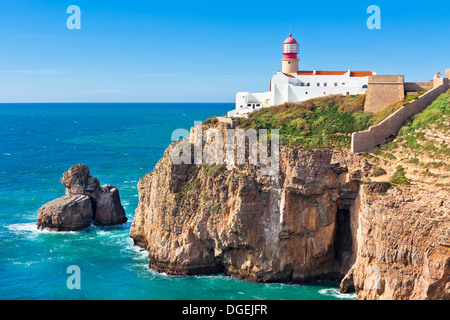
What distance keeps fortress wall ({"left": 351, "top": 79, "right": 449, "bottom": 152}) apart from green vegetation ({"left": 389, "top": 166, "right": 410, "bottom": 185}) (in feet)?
12.9

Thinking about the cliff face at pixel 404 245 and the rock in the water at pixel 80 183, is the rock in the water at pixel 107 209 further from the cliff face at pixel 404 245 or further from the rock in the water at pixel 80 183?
the cliff face at pixel 404 245

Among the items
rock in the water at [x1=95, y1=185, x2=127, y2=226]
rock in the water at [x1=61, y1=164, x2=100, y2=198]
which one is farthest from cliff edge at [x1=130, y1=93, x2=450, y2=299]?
rock in the water at [x1=61, y1=164, x2=100, y2=198]

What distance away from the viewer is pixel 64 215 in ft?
165

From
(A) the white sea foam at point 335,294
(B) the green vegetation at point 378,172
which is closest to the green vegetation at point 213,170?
(B) the green vegetation at point 378,172

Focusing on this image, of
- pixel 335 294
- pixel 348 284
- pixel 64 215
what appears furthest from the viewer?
pixel 64 215

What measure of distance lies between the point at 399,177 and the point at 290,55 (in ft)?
78.5

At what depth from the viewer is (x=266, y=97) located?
178ft

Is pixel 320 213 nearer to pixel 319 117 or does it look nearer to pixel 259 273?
pixel 259 273

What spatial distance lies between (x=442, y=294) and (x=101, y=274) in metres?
24.2

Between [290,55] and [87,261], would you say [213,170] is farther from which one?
[290,55]

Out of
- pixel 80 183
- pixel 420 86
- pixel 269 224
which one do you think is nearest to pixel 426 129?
pixel 420 86

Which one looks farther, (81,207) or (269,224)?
(81,207)

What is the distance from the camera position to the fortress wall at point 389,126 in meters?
38.0

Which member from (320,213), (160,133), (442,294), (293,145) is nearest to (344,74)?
(293,145)
